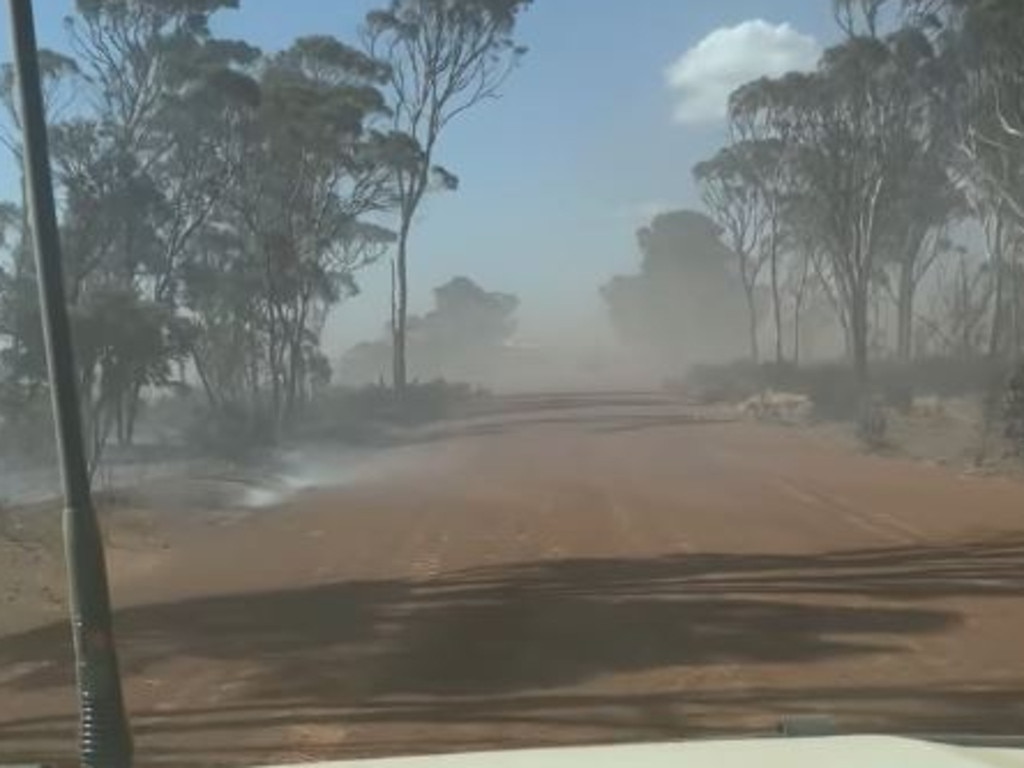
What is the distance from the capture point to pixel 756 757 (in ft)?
12.9

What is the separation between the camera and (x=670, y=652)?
10.4 meters

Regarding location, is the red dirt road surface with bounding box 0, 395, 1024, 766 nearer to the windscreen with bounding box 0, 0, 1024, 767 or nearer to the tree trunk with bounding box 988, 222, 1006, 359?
the windscreen with bounding box 0, 0, 1024, 767

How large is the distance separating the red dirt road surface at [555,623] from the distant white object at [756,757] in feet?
11.8

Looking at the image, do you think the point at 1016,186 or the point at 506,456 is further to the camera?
the point at 1016,186

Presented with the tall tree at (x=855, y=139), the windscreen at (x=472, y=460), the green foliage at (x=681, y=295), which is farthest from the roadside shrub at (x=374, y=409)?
the green foliage at (x=681, y=295)

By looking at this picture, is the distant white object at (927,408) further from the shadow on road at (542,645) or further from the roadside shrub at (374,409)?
the shadow on road at (542,645)

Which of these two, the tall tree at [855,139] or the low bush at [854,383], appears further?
the tall tree at [855,139]

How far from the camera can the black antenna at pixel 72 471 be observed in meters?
6.55

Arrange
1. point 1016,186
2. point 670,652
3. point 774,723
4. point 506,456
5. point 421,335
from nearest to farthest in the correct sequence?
point 774,723
point 670,652
point 506,456
point 1016,186
point 421,335

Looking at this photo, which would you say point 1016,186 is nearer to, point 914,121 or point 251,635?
point 914,121

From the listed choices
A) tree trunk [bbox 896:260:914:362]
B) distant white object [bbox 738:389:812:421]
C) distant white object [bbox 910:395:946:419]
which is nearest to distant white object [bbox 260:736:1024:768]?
distant white object [bbox 910:395:946:419]

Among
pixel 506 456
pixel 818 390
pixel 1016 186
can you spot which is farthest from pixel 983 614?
pixel 818 390

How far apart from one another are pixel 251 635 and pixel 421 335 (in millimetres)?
132944

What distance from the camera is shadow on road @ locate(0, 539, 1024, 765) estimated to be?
8.45m
